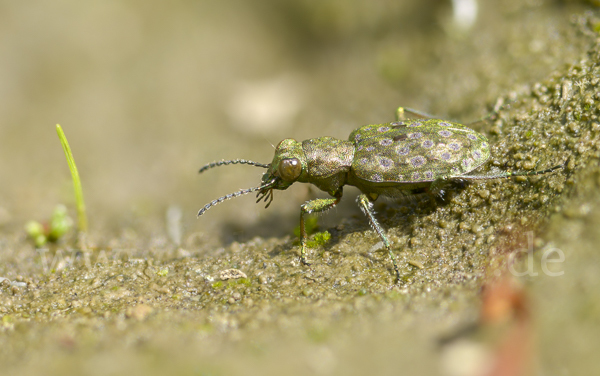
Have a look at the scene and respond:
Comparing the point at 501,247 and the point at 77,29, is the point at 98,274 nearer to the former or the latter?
the point at 501,247

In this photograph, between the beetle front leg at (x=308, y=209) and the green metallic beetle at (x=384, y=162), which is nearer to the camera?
the green metallic beetle at (x=384, y=162)

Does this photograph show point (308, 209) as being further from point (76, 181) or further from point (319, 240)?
point (76, 181)

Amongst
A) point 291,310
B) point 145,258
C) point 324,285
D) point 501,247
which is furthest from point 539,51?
point 145,258

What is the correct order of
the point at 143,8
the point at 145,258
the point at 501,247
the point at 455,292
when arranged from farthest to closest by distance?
the point at 143,8
the point at 145,258
the point at 501,247
the point at 455,292

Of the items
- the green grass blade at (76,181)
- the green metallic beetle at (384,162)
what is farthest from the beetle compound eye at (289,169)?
the green grass blade at (76,181)

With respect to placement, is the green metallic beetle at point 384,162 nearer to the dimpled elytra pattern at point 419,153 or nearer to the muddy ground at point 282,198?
the dimpled elytra pattern at point 419,153

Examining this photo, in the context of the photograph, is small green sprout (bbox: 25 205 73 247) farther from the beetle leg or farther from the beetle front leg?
the beetle leg
